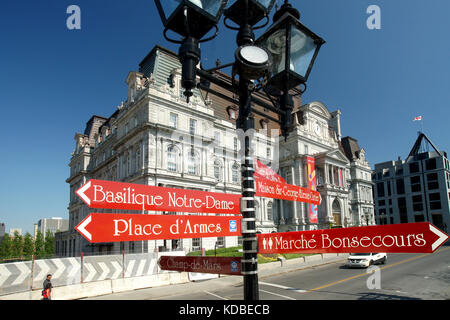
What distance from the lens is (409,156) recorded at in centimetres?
8875

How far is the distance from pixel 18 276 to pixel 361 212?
5950cm

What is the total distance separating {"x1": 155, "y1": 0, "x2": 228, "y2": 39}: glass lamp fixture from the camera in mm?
4145

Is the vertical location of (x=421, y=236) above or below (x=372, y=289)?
above

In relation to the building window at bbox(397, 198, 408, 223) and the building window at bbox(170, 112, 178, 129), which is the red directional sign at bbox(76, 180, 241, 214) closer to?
the building window at bbox(170, 112, 178, 129)

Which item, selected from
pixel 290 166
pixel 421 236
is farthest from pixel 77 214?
pixel 421 236

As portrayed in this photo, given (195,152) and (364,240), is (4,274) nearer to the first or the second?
(364,240)

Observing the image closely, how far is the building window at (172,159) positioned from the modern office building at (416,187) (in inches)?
2478

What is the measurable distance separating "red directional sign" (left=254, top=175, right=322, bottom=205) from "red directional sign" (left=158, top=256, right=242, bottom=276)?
1.93m

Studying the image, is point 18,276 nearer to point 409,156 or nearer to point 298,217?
point 298,217

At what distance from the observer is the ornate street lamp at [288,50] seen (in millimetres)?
5043

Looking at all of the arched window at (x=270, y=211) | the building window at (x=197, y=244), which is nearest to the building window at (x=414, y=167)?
the arched window at (x=270, y=211)

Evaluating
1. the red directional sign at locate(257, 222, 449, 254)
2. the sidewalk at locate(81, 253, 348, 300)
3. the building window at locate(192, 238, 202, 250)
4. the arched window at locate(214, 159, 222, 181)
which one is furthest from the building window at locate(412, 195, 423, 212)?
the red directional sign at locate(257, 222, 449, 254)

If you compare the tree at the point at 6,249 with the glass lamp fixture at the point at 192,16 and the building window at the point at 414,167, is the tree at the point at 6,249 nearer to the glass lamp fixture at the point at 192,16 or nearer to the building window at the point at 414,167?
the glass lamp fixture at the point at 192,16

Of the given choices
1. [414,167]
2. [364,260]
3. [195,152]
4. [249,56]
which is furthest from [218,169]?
[414,167]
